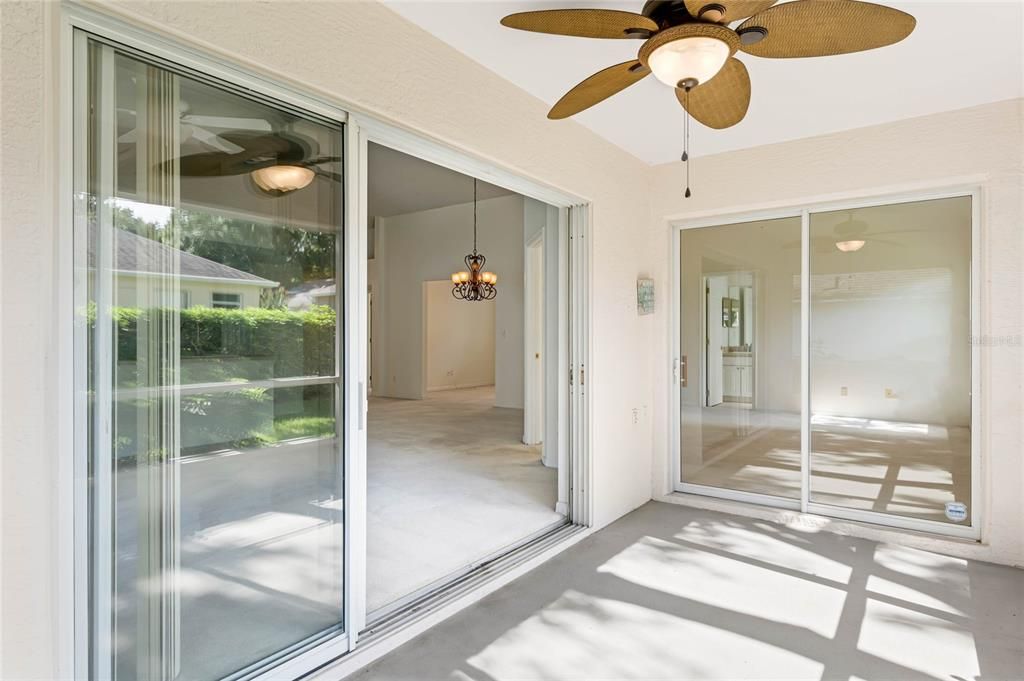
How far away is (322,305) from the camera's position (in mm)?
2186

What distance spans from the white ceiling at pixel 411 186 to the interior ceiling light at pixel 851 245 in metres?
3.57

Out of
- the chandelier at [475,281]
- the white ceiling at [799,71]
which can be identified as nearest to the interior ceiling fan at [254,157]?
the white ceiling at [799,71]

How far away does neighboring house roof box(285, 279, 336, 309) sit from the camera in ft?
6.86

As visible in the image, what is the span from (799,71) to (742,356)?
210 centimetres

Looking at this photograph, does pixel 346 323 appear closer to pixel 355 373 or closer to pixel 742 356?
pixel 355 373

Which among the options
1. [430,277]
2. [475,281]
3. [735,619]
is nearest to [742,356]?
[735,619]

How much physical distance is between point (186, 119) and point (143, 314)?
2.06 ft

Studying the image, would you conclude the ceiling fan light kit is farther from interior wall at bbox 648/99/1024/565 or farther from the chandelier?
the chandelier

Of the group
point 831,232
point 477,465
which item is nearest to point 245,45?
point 831,232

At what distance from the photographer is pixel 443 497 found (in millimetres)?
4359

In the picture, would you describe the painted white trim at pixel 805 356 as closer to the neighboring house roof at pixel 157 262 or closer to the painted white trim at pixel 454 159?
the painted white trim at pixel 454 159

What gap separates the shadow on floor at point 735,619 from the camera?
87.0 inches

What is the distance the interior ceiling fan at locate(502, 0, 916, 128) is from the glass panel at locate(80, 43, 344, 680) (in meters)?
1.05

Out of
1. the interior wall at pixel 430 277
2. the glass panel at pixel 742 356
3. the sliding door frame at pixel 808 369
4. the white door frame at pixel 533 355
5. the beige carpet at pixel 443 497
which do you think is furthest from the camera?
the interior wall at pixel 430 277
